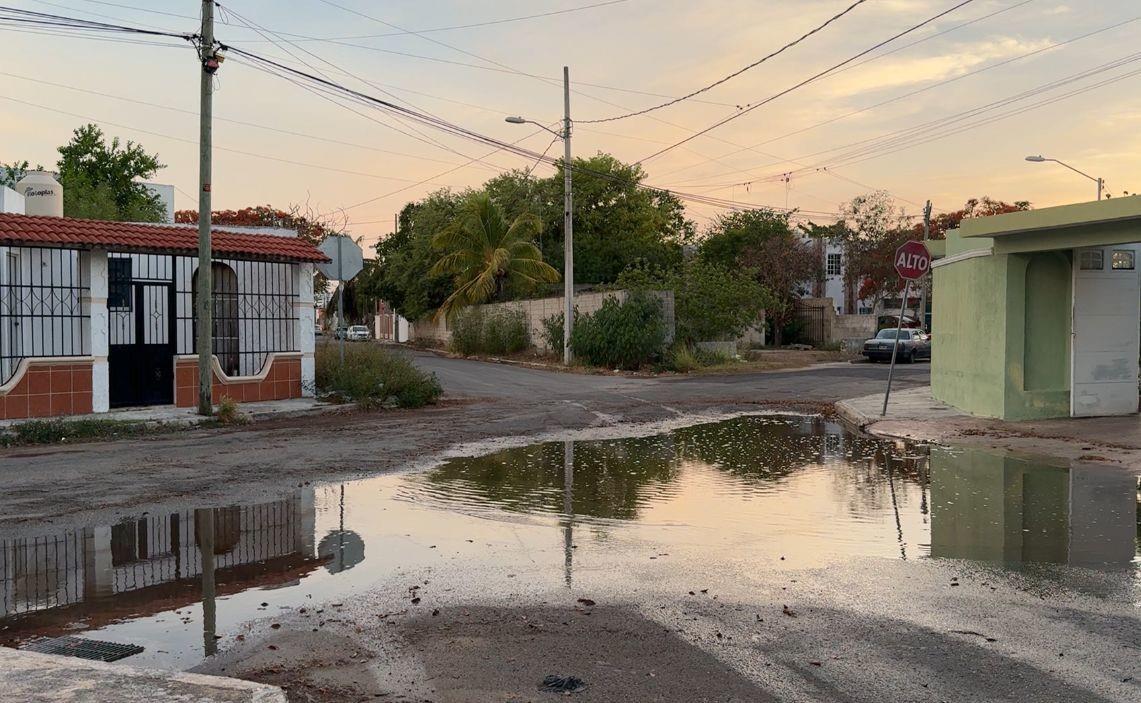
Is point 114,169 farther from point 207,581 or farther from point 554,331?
point 207,581

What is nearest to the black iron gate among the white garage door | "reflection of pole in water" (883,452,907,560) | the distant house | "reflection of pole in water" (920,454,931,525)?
the distant house

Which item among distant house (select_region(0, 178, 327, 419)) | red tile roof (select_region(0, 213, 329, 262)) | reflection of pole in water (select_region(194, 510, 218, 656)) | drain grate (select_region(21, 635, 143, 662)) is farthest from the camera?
distant house (select_region(0, 178, 327, 419))

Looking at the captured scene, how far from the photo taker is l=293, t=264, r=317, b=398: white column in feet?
68.3

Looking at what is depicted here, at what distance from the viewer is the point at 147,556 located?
780 centimetres

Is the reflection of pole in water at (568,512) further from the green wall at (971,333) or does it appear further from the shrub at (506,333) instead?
the shrub at (506,333)

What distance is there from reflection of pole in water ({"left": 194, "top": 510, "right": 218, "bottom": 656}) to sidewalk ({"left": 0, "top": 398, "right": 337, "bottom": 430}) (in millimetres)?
7996

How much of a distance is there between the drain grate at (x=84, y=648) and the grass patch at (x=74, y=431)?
10.6 metres

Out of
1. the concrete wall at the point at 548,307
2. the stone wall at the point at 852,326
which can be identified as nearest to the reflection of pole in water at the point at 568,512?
the concrete wall at the point at 548,307

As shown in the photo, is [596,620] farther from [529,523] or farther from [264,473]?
[264,473]

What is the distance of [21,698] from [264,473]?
24.0 ft

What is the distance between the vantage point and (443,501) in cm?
1006

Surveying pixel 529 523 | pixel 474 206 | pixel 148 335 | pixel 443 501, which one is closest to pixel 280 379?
pixel 148 335

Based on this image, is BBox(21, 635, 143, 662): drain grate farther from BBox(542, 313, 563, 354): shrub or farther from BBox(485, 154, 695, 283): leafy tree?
BBox(485, 154, 695, 283): leafy tree

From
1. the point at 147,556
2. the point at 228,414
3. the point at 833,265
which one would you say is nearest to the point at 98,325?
the point at 228,414
